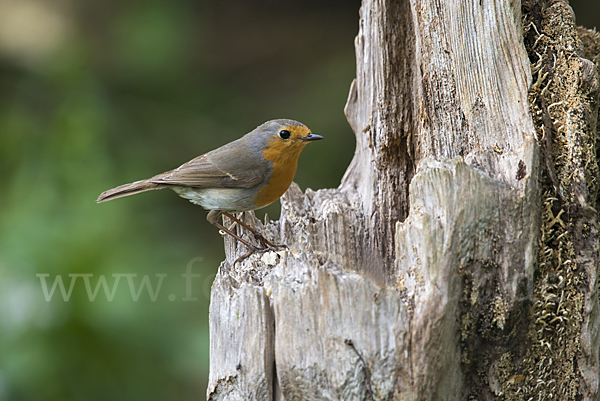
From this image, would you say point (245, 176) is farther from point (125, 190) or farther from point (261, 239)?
point (125, 190)

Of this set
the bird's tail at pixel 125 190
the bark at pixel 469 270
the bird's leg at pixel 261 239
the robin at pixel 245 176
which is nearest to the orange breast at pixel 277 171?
the robin at pixel 245 176

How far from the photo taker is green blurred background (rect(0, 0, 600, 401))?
4152mm

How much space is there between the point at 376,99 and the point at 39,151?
3.44 metres

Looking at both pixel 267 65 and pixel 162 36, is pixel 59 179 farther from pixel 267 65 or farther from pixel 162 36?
pixel 267 65

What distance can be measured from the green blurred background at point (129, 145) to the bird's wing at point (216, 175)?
1025 mm

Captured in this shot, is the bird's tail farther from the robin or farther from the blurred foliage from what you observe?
the blurred foliage

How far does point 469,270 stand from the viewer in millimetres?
2371

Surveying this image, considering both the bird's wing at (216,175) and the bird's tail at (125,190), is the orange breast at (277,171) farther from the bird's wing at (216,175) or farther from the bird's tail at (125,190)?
the bird's tail at (125,190)

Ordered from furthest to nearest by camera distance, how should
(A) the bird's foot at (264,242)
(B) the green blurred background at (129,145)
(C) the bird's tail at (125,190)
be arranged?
(B) the green blurred background at (129,145)
(C) the bird's tail at (125,190)
(A) the bird's foot at (264,242)

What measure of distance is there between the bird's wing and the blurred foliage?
1024mm

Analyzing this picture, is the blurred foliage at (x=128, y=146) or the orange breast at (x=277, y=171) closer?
the orange breast at (x=277, y=171)

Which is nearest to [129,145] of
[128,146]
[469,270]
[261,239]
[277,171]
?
[128,146]

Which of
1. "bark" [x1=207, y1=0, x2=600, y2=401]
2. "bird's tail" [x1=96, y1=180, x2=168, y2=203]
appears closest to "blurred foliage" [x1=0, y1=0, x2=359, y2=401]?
"bird's tail" [x1=96, y1=180, x2=168, y2=203]

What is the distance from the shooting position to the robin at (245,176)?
402cm
